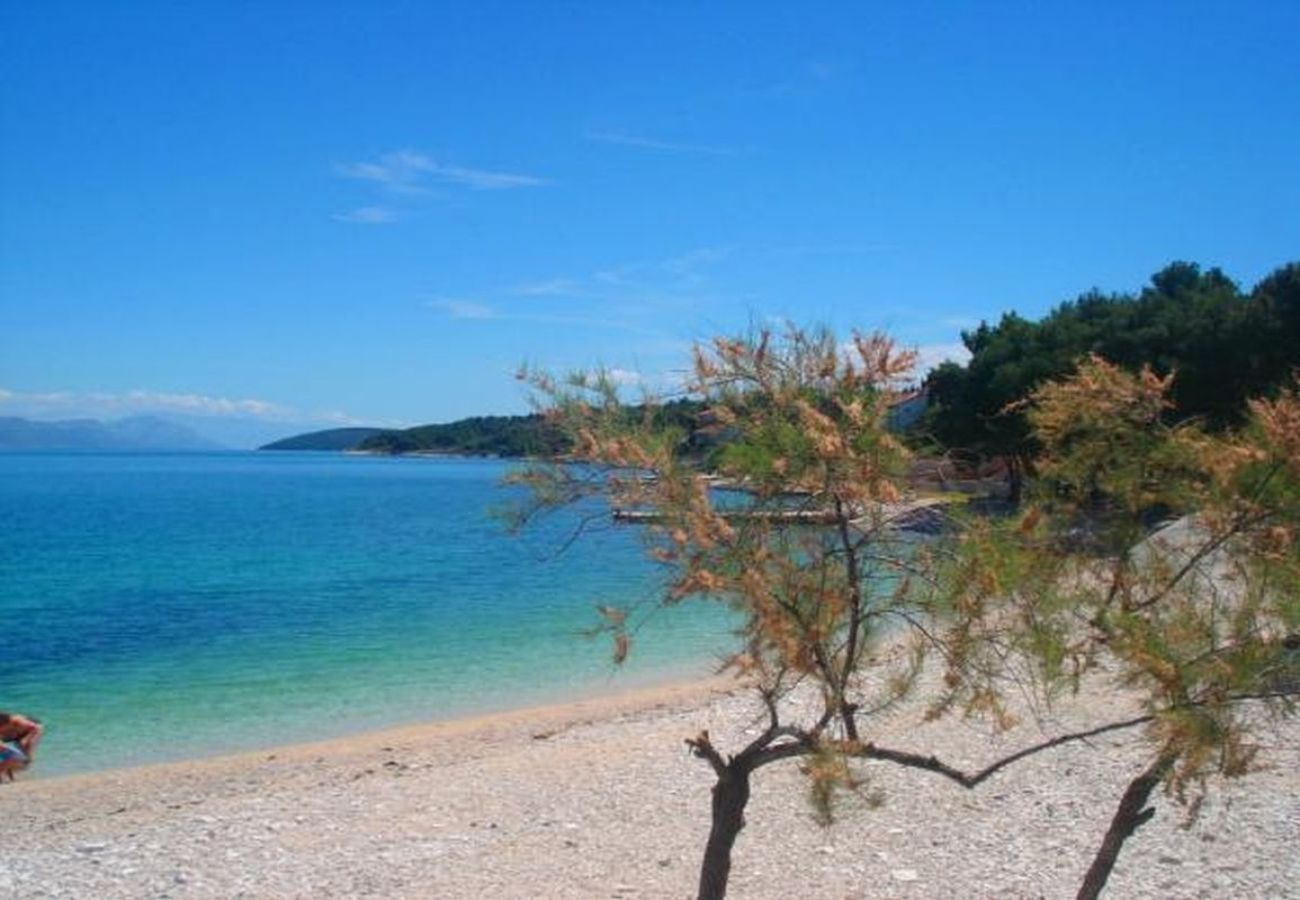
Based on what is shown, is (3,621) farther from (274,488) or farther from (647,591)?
(274,488)

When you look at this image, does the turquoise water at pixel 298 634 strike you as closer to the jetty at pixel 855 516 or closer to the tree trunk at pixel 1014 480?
the jetty at pixel 855 516

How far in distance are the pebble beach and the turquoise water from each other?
1.97 metres

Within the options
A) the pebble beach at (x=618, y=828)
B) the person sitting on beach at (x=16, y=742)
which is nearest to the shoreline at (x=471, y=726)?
the person sitting on beach at (x=16, y=742)

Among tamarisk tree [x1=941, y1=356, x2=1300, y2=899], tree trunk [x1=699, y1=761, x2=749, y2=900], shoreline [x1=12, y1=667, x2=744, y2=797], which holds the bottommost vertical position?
shoreline [x1=12, y1=667, x2=744, y2=797]

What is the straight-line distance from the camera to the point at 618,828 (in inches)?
392

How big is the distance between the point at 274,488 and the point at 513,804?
101 m

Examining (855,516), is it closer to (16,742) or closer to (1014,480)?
(1014,480)

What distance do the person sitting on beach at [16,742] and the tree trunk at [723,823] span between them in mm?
11478

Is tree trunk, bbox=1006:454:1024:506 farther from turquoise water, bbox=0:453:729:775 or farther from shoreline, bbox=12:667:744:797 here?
shoreline, bbox=12:667:744:797

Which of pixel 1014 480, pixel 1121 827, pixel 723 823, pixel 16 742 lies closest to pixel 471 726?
pixel 16 742

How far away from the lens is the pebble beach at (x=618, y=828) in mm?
8203

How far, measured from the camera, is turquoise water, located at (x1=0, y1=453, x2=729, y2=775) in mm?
16641

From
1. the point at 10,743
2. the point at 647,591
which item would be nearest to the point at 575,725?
the point at 10,743

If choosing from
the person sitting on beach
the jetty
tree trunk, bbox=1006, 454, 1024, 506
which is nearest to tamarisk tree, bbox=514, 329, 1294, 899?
the jetty
